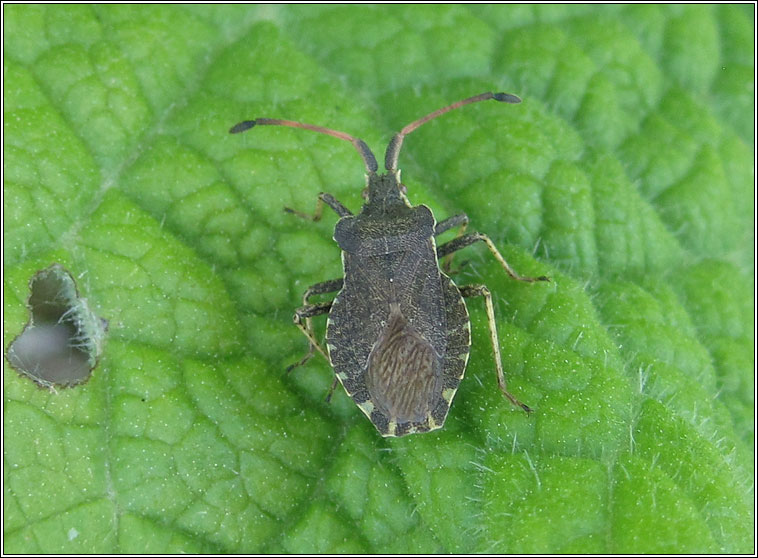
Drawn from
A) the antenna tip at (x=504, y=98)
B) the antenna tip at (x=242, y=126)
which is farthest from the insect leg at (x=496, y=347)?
the antenna tip at (x=242, y=126)

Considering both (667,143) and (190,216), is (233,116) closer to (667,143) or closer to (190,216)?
(190,216)

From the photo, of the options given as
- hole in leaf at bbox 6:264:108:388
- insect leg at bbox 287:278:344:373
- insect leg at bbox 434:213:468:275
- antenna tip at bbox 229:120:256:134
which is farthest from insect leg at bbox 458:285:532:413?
hole in leaf at bbox 6:264:108:388

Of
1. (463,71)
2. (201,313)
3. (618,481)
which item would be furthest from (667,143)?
(201,313)

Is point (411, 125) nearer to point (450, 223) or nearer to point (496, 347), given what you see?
point (450, 223)

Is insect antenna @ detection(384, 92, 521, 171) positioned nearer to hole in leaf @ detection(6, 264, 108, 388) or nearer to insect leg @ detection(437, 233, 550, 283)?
insect leg @ detection(437, 233, 550, 283)

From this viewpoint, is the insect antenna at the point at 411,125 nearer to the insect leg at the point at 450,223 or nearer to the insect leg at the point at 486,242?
the insect leg at the point at 450,223

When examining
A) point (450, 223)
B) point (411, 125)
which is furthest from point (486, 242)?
point (411, 125)
